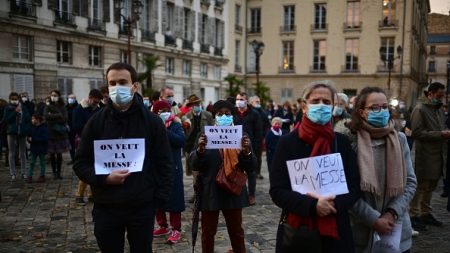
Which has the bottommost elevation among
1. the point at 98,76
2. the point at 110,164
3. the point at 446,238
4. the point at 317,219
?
the point at 446,238

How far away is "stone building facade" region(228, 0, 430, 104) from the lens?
40250 mm

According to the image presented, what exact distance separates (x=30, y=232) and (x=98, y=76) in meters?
20.0

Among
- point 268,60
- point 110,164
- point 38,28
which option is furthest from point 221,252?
point 268,60

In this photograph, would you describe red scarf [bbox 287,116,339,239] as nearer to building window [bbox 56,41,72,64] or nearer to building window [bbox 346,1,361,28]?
building window [bbox 56,41,72,64]

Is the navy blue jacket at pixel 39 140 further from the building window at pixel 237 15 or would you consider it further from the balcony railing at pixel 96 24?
the building window at pixel 237 15

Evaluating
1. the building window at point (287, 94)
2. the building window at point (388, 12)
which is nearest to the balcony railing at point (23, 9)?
the building window at point (287, 94)

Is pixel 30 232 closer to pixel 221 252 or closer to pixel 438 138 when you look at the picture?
pixel 221 252

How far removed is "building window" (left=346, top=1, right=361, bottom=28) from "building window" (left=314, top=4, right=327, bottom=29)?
2246mm

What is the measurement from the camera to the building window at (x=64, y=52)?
906 inches

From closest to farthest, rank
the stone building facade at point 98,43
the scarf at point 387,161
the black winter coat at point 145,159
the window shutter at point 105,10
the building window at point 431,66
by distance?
the scarf at point 387,161
the black winter coat at point 145,159
the stone building facade at point 98,43
the window shutter at point 105,10
the building window at point 431,66

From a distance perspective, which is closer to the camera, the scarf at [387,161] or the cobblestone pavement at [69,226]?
the scarf at [387,161]

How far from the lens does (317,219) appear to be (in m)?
2.85

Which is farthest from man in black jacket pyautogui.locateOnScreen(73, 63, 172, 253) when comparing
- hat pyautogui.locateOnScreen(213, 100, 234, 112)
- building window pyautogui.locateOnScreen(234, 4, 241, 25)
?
building window pyautogui.locateOnScreen(234, 4, 241, 25)

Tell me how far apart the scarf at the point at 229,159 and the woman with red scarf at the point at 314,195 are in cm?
173
